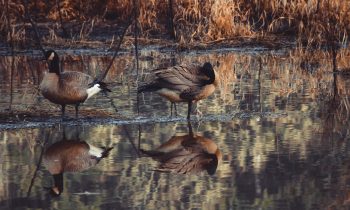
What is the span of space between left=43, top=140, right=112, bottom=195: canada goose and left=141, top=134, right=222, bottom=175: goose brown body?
49cm

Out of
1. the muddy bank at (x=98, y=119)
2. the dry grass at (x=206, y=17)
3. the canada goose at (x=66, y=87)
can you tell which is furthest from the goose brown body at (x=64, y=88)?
the dry grass at (x=206, y=17)

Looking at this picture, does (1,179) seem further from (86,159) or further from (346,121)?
(346,121)

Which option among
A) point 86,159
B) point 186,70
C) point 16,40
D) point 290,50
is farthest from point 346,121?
point 16,40

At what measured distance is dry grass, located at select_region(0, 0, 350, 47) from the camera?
1909 centimetres

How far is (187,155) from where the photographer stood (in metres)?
8.92

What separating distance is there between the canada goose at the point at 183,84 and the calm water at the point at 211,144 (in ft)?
0.87

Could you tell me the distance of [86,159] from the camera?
880 centimetres

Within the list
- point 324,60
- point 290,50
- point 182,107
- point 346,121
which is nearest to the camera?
point 346,121

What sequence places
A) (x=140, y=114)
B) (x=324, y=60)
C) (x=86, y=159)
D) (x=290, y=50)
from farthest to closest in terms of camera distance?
(x=290, y=50), (x=324, y=60), (x=140, y=114), (x=86, y=159)

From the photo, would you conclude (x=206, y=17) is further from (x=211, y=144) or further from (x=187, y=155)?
(x=187, y=155)

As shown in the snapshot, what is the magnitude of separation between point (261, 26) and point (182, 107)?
8.93 meters

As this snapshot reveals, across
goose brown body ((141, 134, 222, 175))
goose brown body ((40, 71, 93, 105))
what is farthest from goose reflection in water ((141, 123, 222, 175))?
goose brown body ((40, 71, 93, 105))

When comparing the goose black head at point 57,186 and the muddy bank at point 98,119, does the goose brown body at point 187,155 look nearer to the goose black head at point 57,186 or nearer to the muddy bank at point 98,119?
the goose black head at point 57,186

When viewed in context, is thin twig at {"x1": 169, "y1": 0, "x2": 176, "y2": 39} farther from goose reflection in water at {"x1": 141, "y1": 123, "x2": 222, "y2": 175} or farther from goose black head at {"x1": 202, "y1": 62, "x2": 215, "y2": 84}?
goose reflection in water at {"x1": 141, "y1": 123, "x2": 222, "y2": 175}
